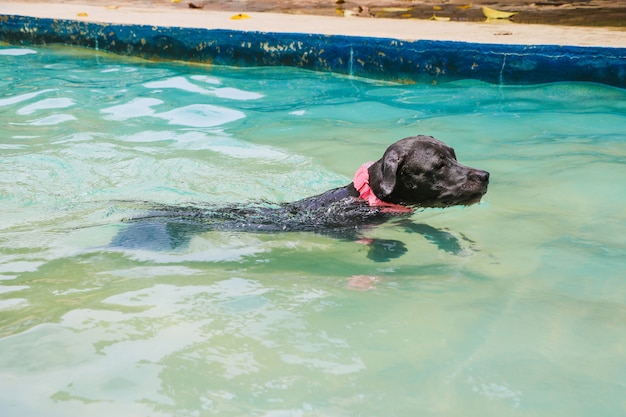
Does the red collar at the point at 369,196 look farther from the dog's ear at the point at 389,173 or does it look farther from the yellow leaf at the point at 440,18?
the yellow leaf at the point at 440,18

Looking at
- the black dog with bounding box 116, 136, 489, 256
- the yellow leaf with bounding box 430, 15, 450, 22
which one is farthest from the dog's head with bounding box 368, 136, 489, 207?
the yellow leaf with bounding box 430, 15, 450, 22

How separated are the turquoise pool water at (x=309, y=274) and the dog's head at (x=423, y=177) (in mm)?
258

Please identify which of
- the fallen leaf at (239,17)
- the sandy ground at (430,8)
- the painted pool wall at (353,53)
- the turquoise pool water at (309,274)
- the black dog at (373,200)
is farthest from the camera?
the fallen leaf at (239,17)

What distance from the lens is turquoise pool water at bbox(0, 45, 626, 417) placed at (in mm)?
2928

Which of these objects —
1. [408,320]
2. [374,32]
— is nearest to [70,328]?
[408,320]

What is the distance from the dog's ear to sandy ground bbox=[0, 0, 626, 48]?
460 cm

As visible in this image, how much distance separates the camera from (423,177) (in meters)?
4.97

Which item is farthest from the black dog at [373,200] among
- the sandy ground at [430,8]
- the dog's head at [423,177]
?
the sandy ground at [430,8]

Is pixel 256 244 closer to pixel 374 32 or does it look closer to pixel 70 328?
pixel 70 328

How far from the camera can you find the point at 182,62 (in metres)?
11.1

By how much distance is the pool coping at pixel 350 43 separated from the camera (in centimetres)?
865

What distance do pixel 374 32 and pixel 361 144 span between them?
10.5ft

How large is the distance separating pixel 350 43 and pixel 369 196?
16.6 ft

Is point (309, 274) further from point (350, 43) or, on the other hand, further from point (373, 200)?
point (350, 43)
